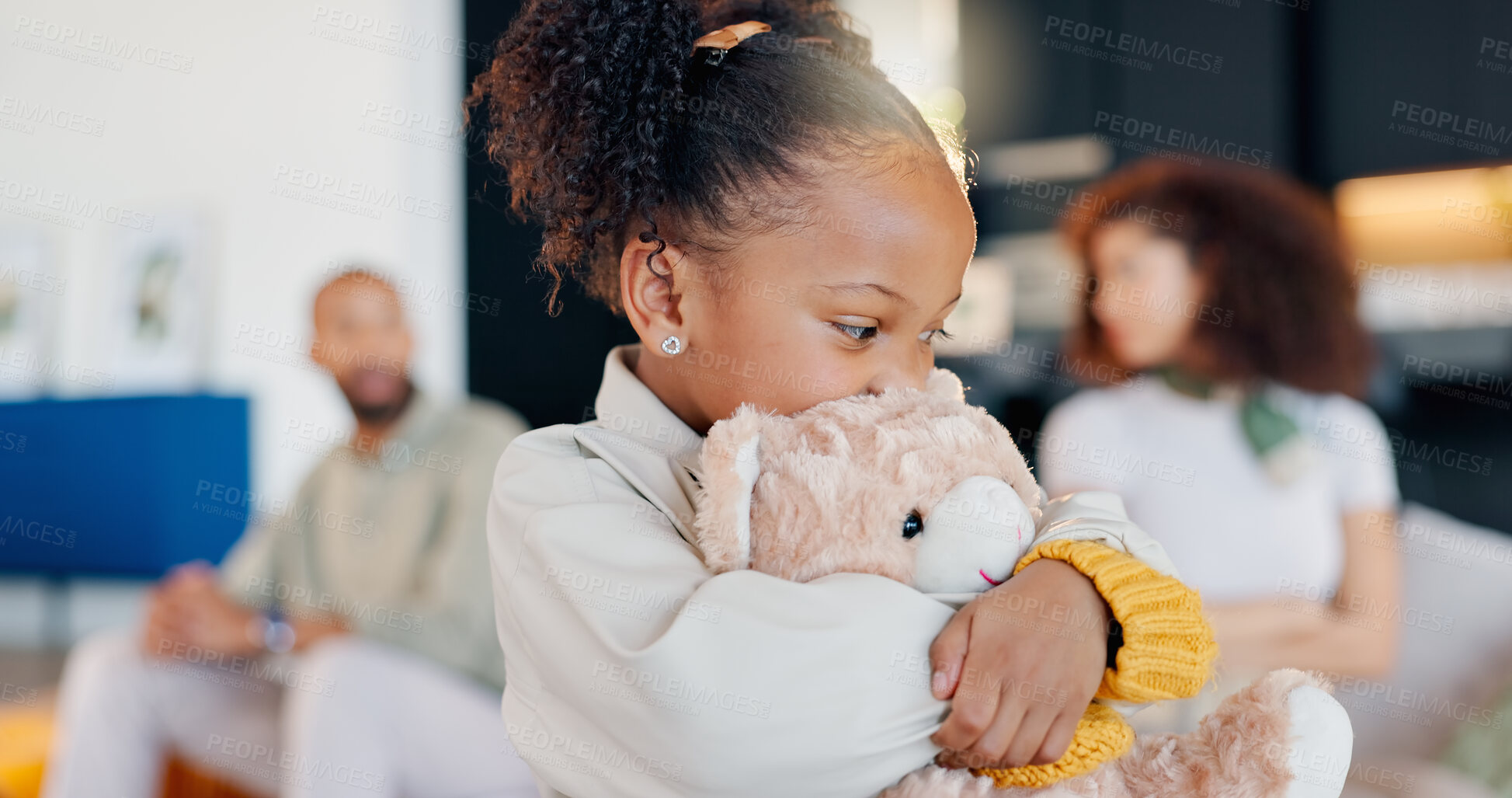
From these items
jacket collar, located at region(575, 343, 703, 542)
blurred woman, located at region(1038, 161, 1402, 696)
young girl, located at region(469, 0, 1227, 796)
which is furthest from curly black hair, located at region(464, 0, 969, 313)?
blurred woman, located at region(1038, 161, 1402, 696)

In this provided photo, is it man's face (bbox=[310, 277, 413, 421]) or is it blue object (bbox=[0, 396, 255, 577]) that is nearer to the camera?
man's face (bbox=[310, 277, 413, 421])

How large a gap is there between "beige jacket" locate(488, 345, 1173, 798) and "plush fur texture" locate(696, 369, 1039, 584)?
0.02m

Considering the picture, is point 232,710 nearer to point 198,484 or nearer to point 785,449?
point 785,449

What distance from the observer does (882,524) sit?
56 cm

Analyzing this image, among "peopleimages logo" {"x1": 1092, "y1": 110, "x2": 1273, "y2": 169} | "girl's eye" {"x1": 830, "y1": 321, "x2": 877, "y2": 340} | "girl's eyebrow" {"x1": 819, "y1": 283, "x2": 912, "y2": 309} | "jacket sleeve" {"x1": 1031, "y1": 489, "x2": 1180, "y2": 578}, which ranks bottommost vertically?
"jacket sleeve" {"x1": 1031, "y1": 489, "x2": 1180, "y2": 578}

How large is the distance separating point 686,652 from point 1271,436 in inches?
59.3

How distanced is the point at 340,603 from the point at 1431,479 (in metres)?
2.72

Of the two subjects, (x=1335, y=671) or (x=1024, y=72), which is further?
(x=1024, y=72)

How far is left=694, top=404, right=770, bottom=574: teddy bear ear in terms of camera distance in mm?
572

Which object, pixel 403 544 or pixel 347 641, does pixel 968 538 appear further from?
pixel 403 544

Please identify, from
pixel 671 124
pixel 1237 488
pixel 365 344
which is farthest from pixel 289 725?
pixel 1237 488

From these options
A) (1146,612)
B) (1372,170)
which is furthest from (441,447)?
(1372,170)

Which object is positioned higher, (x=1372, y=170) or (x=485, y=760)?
(x=1372, y=170)

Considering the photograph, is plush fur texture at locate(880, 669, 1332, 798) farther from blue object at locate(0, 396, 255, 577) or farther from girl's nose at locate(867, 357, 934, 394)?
blue object at locate(0, 396, 255, 577)
